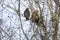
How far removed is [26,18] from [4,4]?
2.21 feet

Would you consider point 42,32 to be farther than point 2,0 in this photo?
No

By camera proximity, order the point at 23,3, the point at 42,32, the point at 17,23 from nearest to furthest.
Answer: the point at 42,32 < the point at 17,23 < the point at 23,3

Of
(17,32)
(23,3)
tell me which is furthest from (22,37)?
(23,3)

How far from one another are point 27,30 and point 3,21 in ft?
1.85

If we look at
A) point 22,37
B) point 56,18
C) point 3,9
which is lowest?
point 22,37

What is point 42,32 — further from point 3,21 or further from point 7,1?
point 7,1

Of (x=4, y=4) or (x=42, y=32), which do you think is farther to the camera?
(x=4, y=4)

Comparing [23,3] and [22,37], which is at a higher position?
[23,3]

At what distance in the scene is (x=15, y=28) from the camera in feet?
13.4

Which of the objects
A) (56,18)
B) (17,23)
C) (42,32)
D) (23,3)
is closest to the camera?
(56,18)

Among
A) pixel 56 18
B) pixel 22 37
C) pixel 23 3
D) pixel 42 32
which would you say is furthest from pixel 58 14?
pixel 23 3

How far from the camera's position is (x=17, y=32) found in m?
4.00

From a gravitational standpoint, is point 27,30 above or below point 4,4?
below

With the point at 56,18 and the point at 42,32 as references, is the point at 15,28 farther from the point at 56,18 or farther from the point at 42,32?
the point at 56,18
